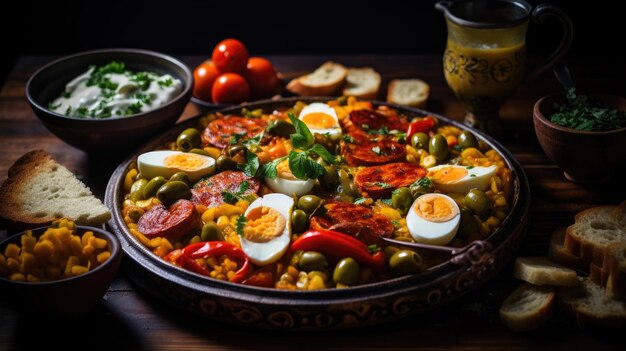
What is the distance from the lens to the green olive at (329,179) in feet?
12.7

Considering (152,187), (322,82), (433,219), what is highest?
(433,219)

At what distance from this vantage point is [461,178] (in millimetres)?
3850

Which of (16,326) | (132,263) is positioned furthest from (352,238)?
(16,326)

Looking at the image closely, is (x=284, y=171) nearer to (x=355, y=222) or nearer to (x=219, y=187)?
(x=219, y=187)

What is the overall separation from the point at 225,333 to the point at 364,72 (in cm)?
300

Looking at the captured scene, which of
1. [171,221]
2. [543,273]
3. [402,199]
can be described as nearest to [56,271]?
[171,221]

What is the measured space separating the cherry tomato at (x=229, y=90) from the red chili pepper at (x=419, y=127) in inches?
54.8

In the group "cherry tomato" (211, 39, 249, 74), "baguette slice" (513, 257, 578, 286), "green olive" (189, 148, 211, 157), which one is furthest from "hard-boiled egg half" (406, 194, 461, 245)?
"cherry tomato" (211, 39, 249, 74)

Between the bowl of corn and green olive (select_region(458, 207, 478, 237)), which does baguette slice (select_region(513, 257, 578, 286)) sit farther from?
the bowl of corn

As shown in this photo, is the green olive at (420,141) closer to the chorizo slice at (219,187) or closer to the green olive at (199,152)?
the chorizo slice at (219,187)

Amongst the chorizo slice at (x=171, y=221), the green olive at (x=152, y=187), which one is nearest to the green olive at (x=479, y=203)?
the chorizo slice at (x=171, y=221)

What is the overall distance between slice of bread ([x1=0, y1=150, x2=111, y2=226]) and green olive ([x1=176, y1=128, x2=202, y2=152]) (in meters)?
0.64

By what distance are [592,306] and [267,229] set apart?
5.05ft

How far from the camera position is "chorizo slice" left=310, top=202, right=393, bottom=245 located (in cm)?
344
